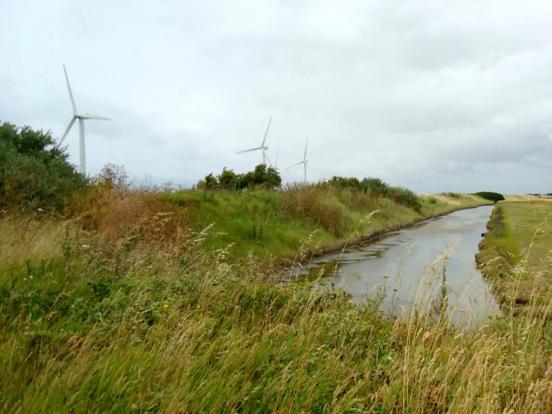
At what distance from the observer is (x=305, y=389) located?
12.0 ft

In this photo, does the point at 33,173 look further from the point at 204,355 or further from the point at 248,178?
the point at 248,178

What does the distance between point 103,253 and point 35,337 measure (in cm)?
342

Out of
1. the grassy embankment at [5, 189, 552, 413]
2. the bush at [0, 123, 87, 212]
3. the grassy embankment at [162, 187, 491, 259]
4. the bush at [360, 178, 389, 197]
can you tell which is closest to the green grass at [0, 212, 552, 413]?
the grassy embankment at [5, 189, 552, 413]

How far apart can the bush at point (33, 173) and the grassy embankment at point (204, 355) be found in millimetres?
3878

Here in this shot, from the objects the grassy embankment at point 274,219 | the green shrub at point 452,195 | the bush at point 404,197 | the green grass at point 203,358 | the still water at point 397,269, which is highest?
the green shrub at point 452,195

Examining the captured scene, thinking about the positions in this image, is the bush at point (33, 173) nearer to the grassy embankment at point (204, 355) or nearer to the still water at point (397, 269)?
the grassy embankment at point (204, 355)

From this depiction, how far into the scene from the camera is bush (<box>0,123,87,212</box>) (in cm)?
992

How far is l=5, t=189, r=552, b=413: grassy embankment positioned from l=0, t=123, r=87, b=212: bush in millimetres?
3878

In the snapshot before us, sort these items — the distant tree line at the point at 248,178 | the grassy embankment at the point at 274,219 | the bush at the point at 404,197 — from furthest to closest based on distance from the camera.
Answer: the bush at the point at 404,197
the distant tree line at the point at 248,178
the grassy embankment at the point at 274,219

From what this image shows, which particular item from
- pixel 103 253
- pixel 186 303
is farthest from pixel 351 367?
pixel 103 253

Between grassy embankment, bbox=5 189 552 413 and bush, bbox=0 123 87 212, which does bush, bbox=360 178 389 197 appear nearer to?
bush, bbox=0 123 87 212

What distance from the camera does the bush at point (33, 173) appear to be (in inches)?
391

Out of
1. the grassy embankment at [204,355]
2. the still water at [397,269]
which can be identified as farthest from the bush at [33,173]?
the still water at [397,269]

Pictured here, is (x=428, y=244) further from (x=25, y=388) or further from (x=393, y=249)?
(x=25, y=388)
